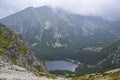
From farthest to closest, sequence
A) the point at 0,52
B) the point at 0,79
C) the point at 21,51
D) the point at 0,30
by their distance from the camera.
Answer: the point at 0,30, the point at 21,51, the point at 0,52, the point at 0,79

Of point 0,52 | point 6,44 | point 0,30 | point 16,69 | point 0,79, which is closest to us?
point 0,79

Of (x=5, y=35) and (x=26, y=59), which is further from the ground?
(x=5, y=35)

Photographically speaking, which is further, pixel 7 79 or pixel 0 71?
pixel 0 71

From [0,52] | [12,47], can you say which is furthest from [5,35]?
[0,52]

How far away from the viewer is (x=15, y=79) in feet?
157

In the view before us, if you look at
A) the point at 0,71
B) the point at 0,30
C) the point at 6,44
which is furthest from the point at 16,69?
the point at 0,30

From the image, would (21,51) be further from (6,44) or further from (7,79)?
(7,79)

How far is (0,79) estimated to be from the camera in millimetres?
45594

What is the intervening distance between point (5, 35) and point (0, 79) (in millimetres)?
119197

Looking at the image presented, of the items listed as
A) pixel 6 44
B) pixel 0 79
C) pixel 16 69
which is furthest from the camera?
pixel 6 44

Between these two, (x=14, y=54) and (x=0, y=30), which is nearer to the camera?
(x=14, y=54)

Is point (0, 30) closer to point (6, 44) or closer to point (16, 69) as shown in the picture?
point (6, 44)

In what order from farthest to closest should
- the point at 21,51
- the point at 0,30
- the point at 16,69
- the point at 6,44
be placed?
the point at 0,30, the point at 21,51, the point at 6,44, the point at 16,69

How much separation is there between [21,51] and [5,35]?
15287 millimetres
